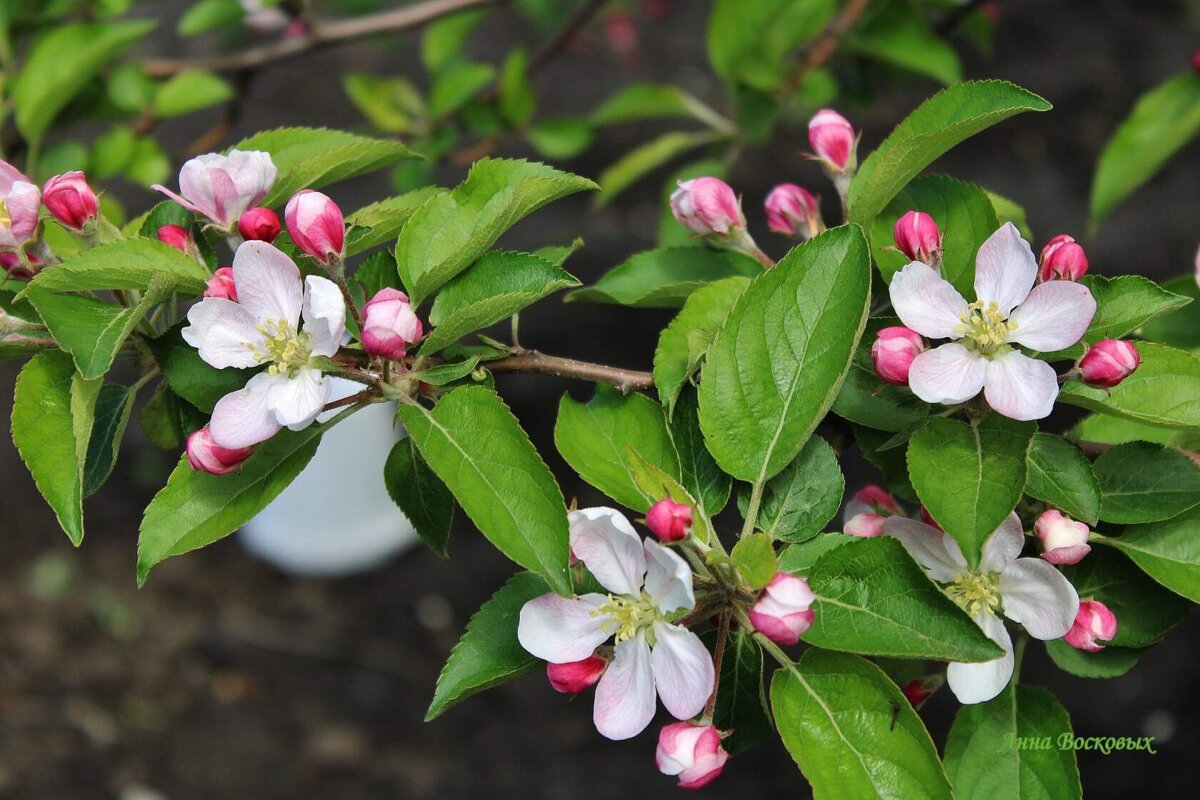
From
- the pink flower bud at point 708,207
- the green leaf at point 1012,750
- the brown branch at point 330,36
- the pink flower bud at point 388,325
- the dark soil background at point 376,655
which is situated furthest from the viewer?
the dark soil background at point 376,655

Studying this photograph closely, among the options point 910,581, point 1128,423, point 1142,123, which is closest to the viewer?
point 910,581

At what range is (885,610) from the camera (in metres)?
0.91

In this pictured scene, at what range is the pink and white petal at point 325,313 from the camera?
3.10ft

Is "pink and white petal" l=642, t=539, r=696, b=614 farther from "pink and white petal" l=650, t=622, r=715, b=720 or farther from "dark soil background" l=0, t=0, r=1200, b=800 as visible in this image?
"dark soil background" l=0, t=0, r=1200, b=800

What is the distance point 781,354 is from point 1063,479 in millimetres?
284

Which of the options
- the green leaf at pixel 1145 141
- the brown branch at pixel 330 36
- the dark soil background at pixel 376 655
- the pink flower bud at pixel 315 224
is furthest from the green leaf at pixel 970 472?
the dark soil background at pixel 376 655

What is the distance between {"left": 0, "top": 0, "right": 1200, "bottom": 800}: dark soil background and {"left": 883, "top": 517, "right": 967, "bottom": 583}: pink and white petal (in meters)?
Answer: 2.05

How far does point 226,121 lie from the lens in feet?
7.38

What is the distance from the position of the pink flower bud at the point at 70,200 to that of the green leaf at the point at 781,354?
639 mm

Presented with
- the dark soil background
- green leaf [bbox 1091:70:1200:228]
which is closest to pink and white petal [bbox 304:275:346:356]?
green leaf [bbox 1091:70:1200:228]

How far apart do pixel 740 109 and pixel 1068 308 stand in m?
1.21

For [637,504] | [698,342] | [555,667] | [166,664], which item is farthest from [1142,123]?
[166,664]

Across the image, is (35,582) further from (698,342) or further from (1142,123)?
(1142,123)

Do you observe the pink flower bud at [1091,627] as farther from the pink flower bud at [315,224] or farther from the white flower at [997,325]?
the pink flower bud at [315,224]
